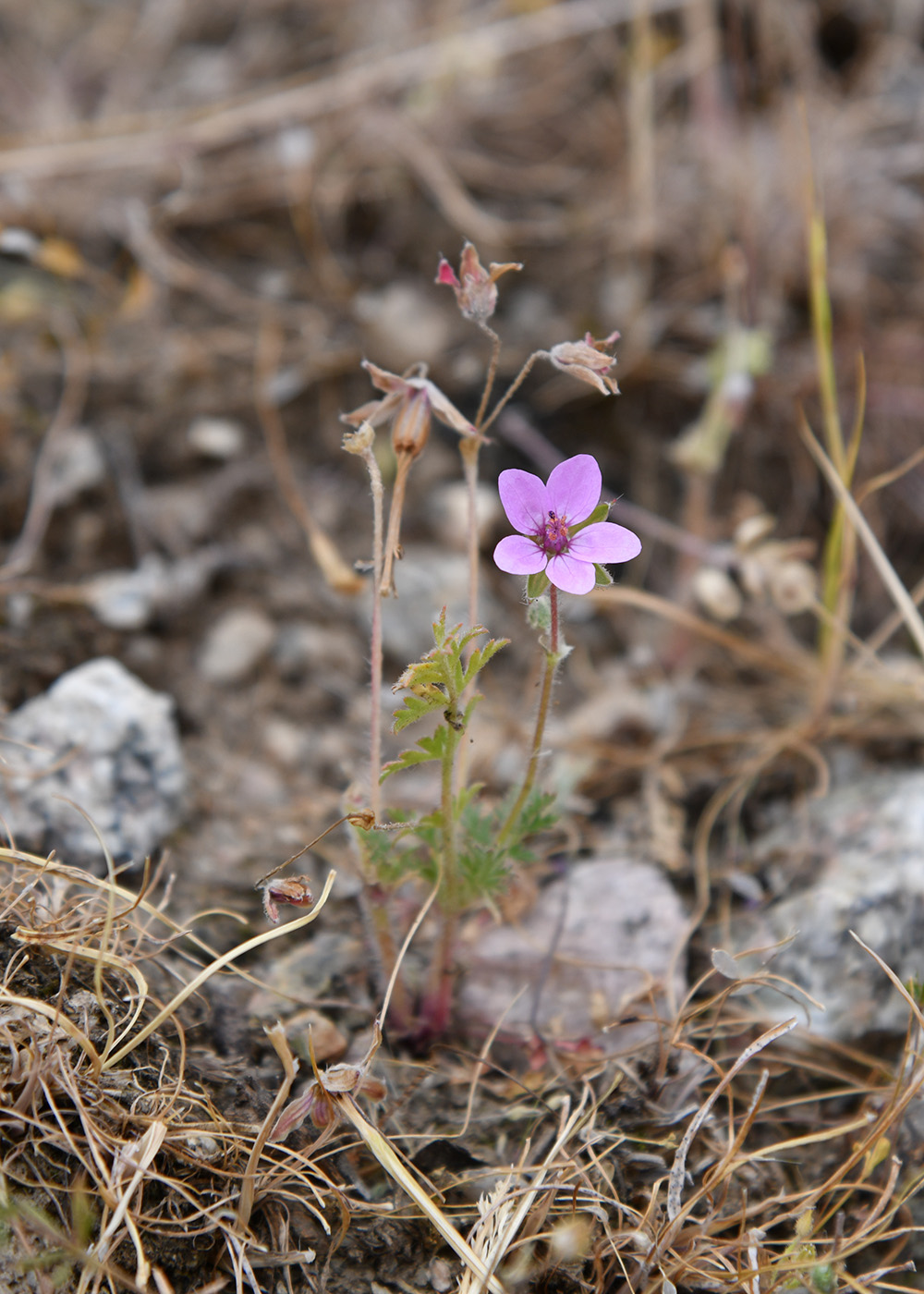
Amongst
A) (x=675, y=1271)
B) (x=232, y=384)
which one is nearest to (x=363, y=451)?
(x=675, y=1271)

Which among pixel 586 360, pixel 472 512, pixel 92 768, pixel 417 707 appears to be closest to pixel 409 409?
pixel 472 512

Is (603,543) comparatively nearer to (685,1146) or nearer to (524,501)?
(524,501)

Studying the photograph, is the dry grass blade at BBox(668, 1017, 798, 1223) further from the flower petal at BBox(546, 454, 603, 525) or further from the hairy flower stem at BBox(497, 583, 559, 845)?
the flower petal at BBox(546, 454, 603, 525)

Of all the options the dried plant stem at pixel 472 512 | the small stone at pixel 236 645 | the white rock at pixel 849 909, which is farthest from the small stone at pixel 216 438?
the white rock at pixel 849 909

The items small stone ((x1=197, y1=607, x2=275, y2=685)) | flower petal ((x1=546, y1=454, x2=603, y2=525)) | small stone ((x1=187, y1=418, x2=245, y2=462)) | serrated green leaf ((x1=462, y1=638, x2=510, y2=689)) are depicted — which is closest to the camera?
serrated green leaf ((x1=462, y1=638, x2=510, y2=689))

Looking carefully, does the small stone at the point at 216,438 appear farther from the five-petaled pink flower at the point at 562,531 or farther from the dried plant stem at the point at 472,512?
the five-petaled pink flower at the point at 562,531

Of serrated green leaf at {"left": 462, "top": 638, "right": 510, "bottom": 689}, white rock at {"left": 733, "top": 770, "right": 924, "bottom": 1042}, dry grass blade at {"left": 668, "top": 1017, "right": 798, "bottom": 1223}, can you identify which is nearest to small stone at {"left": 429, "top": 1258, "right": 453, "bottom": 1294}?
dry grass blade at {"left": 668, "top": 1017, "right": 798, "bottom": 1223}
